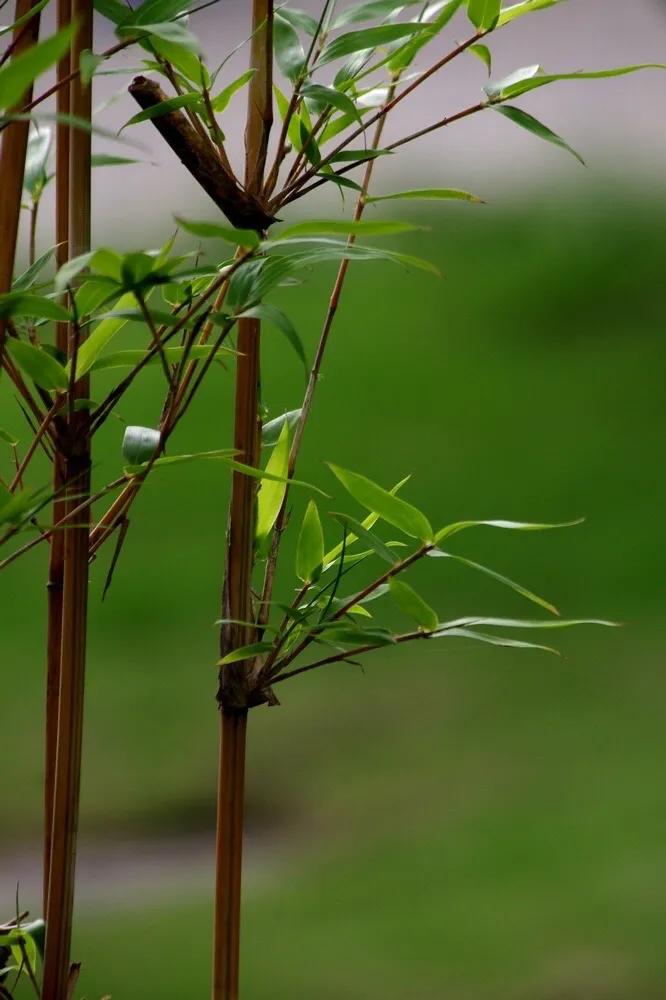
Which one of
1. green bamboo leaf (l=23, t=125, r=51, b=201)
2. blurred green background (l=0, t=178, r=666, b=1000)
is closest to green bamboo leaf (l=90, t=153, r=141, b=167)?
green bamboo leaf (l=23, t=125, r=51, b=201)

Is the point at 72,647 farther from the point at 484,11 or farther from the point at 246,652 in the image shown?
the point at 484,11

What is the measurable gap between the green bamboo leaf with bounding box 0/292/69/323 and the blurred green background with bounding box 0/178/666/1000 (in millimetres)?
820

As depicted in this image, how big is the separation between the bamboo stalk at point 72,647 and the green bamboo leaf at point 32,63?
0.14m

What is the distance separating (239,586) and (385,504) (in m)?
0.06

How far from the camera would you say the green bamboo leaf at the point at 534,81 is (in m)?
0.38

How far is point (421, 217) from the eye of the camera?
6.34ft

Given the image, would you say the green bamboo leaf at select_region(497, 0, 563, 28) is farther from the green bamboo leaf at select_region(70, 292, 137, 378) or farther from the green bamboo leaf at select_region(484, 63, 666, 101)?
the green bamboo leaf at select_region(70, 292, 137, 378)

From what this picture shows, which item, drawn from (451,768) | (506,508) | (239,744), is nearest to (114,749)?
(451,768)

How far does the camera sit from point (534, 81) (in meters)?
0.41

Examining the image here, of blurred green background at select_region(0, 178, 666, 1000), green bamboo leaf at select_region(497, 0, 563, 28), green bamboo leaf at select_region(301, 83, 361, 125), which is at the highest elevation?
green bamboo leaf at select_region(497, 0, 563, 28)

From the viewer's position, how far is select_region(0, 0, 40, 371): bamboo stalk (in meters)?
0.37

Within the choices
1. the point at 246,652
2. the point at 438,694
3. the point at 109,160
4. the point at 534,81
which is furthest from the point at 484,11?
the point at 438,694

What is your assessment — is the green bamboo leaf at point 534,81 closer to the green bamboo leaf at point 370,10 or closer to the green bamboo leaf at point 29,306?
the green bamboo leaf at point 370,10

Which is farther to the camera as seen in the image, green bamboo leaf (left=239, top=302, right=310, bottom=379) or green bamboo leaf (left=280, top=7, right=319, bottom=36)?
green bamboo leaf (left=280, top=7, right=319, bottom=36)
